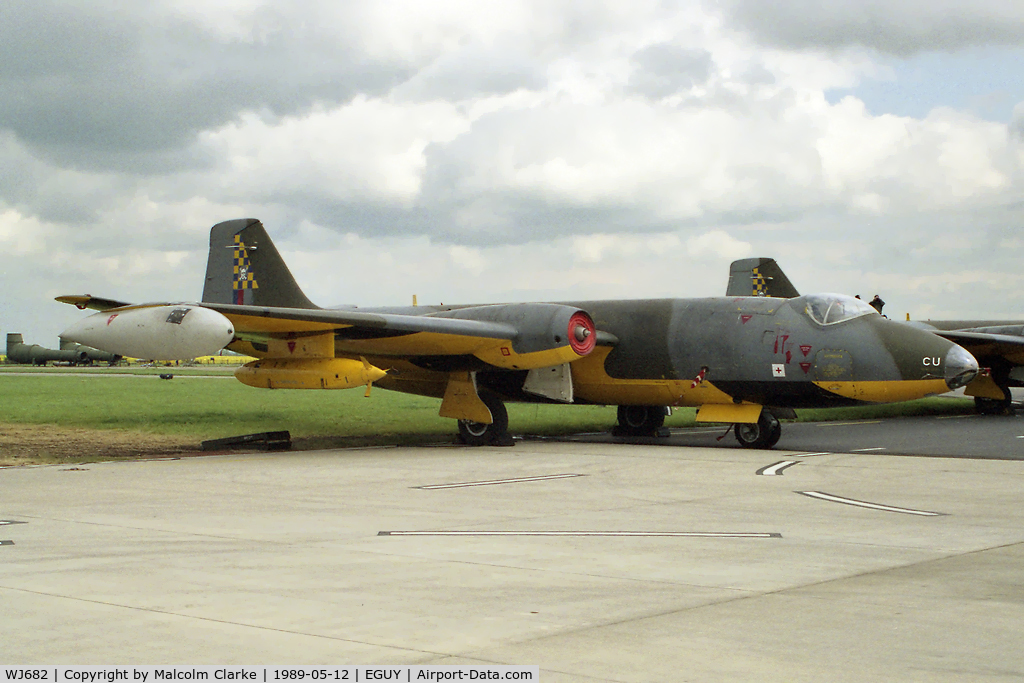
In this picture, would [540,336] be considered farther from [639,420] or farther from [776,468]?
[776,468]

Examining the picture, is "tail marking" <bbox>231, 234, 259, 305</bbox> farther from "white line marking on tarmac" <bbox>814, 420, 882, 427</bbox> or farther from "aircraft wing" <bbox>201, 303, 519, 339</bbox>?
"white line marking on tarmac" <bbox>814, 420, 882, 427</bbox>

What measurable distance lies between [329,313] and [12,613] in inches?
457

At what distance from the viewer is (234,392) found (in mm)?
36688

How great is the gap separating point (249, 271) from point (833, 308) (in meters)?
12.7

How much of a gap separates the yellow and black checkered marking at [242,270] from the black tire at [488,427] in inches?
244

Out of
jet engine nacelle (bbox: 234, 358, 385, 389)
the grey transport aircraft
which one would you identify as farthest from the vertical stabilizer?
jet engine nacelle (bbox: 234, 358, 385, 389)

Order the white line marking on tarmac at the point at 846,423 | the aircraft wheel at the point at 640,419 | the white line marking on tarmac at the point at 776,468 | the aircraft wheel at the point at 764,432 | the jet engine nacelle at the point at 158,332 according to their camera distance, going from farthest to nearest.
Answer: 1. the white line marking on tarmac at the point at 846,423
2. the aircraft wheel at the point at 640,419
3. the aircraft wheel at the point at 764,432
4. the jet engine nacelle at the point at 158,332
5. the white line marking on tarmac at the point at 776,468

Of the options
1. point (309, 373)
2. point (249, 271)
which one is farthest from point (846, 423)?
point (249, 271)

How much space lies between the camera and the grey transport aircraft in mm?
91256

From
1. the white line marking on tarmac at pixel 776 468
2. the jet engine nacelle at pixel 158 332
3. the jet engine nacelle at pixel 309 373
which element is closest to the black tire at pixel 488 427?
the jet engine nacelle at pixel 309 373

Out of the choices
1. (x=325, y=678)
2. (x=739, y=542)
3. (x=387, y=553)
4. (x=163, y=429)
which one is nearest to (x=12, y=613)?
(x=325, y=678)

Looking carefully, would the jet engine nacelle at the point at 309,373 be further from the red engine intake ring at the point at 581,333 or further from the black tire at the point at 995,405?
the black tire at the point at 995,405

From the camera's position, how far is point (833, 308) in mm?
17594

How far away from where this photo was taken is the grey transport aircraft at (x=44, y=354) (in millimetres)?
91256
